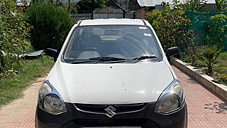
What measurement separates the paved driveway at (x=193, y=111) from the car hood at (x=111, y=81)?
4.61ft

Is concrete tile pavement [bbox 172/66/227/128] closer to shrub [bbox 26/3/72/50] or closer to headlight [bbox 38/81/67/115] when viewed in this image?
headlight [bbox 38/81/67/115]

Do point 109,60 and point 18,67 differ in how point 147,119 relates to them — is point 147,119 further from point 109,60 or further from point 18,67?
point 18,67

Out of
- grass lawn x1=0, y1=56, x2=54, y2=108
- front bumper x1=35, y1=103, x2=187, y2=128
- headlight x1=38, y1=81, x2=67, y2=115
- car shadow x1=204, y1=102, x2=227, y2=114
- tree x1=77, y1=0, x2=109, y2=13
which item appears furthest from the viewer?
tree x1=77, y1=0, x2=109, y2=13

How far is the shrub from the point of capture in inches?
490

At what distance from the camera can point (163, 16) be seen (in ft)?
42.6

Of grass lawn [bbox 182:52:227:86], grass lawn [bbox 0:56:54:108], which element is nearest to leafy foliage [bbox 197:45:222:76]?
grass lawn [bbox 182:52:227:86]

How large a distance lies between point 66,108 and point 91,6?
41095 mm

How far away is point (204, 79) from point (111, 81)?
455cm

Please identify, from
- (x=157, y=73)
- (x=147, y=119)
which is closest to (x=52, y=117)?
(x=147, y=119)

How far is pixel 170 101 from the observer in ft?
10.6

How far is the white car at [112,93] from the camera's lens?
121 inches

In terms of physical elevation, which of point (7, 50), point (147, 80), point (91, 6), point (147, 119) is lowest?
point (91, 6)

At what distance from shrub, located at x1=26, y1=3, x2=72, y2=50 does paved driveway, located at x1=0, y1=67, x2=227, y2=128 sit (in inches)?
237

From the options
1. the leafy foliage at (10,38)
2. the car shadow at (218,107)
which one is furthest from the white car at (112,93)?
the leafy foliage at (10,38)
